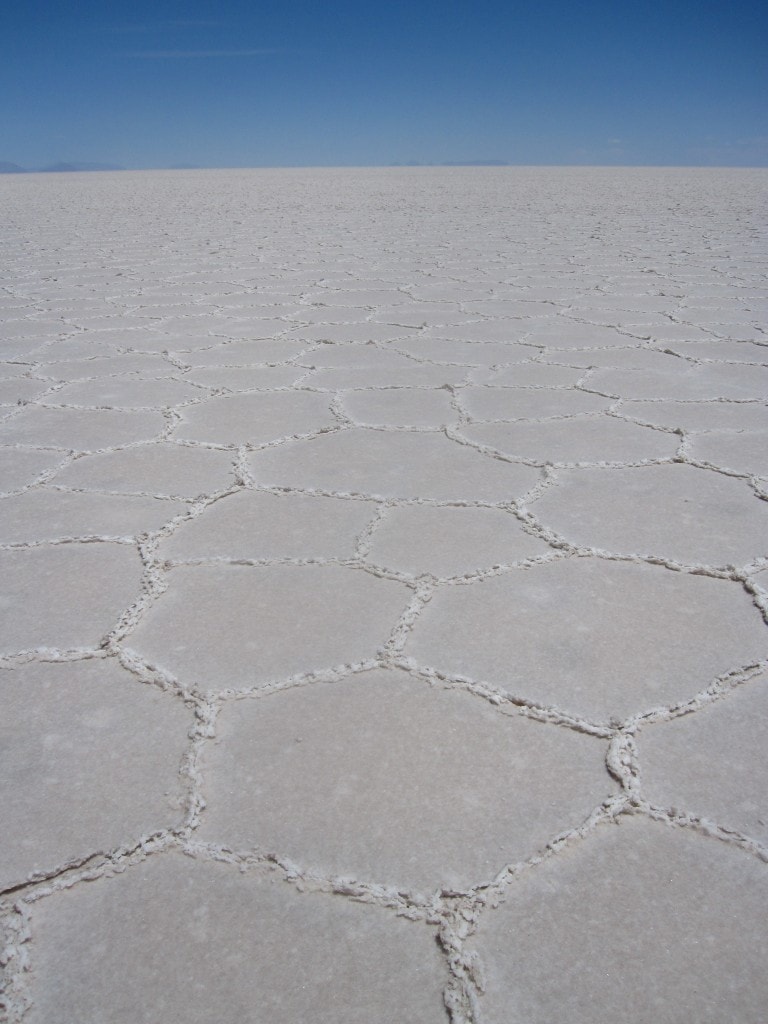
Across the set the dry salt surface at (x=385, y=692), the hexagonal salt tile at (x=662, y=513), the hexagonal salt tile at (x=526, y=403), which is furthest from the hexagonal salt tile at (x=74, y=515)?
the hexagonal salt tile at (x=526, y=403)

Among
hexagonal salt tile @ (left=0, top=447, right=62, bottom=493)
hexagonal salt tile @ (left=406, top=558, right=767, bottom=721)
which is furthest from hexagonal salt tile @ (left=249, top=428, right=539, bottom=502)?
hexagonal salt tile @ (left=0, top=447, right=62, bottom=493)

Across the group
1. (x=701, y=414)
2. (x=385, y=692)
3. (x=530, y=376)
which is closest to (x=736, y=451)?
(x=701, y=414)

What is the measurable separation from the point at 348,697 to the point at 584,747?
0.29 m

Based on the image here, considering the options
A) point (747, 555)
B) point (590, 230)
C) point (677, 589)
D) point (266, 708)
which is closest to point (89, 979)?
point (266, 708)

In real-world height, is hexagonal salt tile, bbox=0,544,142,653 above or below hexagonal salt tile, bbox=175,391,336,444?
below

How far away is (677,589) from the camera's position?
1.25 m

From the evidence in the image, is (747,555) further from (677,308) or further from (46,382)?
(677,308)

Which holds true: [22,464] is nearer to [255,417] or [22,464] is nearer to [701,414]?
[255,417]

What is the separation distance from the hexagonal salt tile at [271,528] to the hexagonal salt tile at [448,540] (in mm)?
65

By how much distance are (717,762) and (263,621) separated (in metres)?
0.63

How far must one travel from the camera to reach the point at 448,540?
4.62 feet

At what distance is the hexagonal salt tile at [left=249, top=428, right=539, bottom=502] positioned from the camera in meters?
1.62

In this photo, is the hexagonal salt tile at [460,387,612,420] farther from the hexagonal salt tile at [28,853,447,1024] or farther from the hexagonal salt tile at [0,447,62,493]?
the hexagonal salt tile at [28,853,447,1024]

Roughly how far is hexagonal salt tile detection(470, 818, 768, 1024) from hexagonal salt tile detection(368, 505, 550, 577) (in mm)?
580
